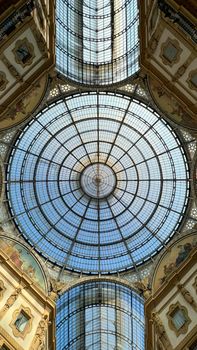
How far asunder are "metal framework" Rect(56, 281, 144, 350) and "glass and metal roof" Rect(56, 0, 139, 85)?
1416 cm

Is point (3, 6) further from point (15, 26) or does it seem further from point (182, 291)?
point (182, 291)

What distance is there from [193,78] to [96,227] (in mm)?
14630

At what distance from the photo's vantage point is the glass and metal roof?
29734mm

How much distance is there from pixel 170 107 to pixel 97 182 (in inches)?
335

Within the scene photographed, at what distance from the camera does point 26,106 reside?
2895 cm

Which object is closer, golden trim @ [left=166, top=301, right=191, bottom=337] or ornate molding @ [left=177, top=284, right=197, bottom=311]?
golden trim @ [left=166, top=301, right=191, bottom=337]

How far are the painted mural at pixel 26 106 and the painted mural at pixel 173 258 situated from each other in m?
12.7

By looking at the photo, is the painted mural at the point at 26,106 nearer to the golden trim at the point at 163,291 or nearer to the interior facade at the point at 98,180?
the interior facade at the point at 98,180

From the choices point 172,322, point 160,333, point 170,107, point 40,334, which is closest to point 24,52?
point 170,107

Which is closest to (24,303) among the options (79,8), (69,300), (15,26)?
(69,300)

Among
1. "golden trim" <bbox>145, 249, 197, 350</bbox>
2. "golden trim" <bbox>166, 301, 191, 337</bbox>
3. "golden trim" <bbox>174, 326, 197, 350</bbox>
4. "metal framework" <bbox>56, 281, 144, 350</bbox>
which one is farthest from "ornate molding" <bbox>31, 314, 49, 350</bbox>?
"golden trim" <bbox>174, 326, 197, 350</bbox>

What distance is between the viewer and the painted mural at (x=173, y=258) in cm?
2912

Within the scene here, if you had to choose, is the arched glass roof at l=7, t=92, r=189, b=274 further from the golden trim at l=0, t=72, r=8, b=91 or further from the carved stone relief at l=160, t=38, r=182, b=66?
the golden trim at l=0, t=72, r=8, b=91

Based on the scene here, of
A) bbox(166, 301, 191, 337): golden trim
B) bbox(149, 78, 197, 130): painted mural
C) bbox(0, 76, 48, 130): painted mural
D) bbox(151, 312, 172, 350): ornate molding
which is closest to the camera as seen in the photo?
bbox(166, 301, 191, 337): golden trim
